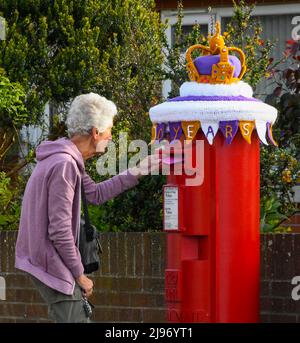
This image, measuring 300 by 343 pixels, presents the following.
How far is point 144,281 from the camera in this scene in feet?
25.2

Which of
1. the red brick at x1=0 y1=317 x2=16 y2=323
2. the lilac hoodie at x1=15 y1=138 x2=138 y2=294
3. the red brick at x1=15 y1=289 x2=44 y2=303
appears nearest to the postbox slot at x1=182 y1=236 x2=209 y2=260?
the lilac hoodie at x1=15 y1=138 x2=138 y2=294

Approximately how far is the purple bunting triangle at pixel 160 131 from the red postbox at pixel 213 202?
78mm

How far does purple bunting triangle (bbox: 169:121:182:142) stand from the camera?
6.32 m

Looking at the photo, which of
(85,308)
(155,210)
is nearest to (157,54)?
(155,210)

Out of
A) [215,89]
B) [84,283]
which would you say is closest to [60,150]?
[84,283]

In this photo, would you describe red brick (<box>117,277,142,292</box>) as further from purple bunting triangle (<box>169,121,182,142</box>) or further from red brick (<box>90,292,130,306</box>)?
purple bunting triangle (<box>169,121,182,142</box>)

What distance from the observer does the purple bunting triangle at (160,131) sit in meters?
6.46

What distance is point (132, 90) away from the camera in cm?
Result: 903

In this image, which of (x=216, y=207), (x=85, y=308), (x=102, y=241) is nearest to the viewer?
(x=85, y=308)

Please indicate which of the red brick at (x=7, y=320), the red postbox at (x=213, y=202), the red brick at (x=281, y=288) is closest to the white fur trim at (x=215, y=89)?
the red postbox at (x=213, y=202)

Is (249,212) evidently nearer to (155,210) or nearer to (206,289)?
(206,289)

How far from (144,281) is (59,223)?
7.50 feet

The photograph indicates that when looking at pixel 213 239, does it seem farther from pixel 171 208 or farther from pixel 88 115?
pixel 88 115
